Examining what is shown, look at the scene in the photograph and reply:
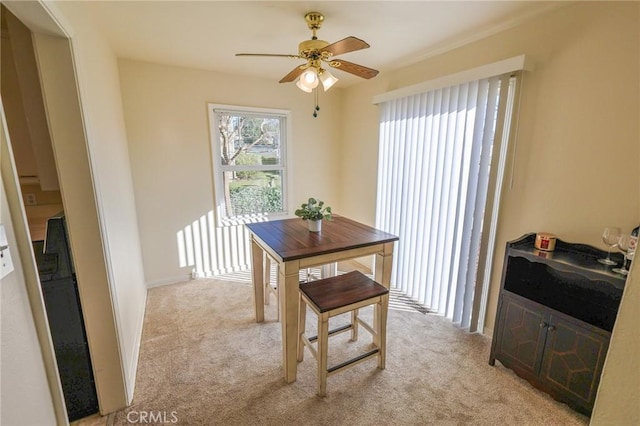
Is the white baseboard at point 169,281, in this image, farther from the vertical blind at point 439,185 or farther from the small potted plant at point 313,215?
the vertical blind at point 439,185

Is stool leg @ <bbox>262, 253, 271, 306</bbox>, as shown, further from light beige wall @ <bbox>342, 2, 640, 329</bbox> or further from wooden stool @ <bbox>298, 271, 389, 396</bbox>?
light beige wall @ <bbox>342, 2, 640, 329</bbox>

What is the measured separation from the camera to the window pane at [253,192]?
11.5ft

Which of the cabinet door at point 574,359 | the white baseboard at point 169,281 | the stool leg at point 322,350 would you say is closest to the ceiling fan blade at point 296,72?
the stool leg at point 322,350

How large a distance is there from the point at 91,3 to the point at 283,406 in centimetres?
271

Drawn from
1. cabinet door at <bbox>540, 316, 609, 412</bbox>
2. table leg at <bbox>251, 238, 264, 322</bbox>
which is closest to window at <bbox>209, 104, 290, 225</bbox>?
table leg at <bbox>251, 238, 264, 322</bbox>

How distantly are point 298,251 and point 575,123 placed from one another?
6.16 feet

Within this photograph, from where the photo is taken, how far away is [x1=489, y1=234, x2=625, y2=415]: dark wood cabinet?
1.52 metres

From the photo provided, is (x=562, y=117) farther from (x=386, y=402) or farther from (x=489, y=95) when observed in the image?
(x=386, y=402)

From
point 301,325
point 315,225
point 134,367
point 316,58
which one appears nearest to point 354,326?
point 301,325

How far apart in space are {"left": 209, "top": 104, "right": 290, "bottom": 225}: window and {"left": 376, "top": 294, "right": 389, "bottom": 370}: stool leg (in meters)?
2.23

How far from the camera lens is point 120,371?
5.37 ft

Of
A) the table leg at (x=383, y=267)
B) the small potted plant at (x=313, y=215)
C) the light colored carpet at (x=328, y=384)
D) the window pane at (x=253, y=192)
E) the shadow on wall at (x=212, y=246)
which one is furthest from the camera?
the window pane at (x=253, y=192)

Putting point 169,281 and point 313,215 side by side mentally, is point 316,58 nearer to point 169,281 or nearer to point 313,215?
point 313,215

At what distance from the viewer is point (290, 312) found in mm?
1776
